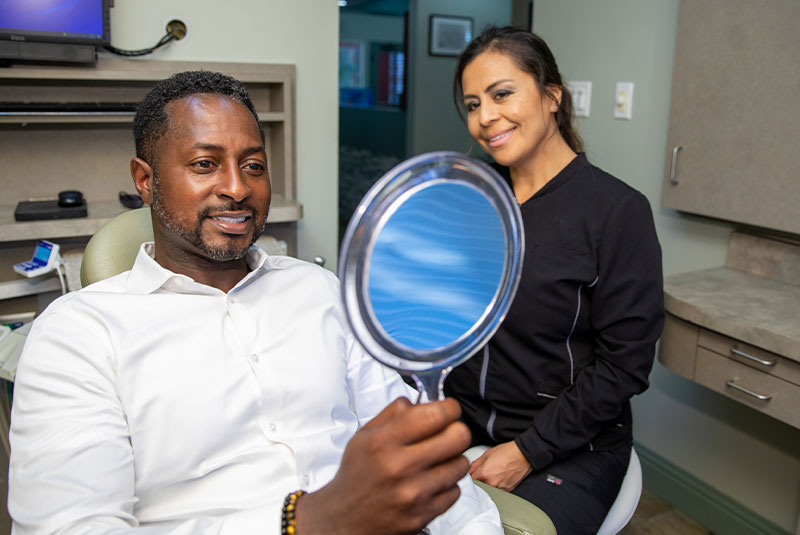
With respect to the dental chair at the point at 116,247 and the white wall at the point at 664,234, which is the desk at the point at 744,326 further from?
the dental chair at the point at 116,247

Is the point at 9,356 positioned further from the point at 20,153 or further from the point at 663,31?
the point at 663,31

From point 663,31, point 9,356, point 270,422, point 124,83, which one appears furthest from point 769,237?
point 124,83

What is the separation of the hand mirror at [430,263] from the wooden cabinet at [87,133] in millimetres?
1869

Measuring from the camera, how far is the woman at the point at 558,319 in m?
1.41

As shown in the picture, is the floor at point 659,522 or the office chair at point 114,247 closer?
the office chair at point 114,247

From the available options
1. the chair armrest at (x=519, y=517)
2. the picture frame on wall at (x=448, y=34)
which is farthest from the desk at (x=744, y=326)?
the picture frame on wall at (x=448, y=34)

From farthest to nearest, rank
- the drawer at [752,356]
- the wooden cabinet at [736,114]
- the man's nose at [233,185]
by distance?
1. the wooden cabinet at [736,114]
2. the drawer at [752,356]
3. the man's nose at [233,185]

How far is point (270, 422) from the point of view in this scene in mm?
1059

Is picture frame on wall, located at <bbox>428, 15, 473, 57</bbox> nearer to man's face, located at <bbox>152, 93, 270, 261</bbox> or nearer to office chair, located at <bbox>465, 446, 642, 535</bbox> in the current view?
office chair, located at <bbox>465, 446, 642, 535</bbox>

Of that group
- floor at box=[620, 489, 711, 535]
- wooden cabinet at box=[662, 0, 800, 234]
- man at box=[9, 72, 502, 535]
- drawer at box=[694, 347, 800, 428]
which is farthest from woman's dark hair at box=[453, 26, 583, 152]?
floor at box=[620, 489, 711, 535]

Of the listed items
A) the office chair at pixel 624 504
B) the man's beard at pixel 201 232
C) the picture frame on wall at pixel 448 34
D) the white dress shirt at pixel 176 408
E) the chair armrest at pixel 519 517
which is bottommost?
the office chair at pixel 624 504

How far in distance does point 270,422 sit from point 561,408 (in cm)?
67

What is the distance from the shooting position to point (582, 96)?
264cm

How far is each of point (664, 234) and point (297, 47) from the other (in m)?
1.60
